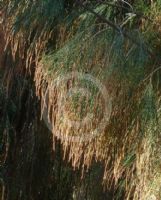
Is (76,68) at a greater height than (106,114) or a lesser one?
greater

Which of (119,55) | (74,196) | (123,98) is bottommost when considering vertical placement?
(74,196)

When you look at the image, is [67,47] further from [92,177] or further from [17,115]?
[17,115]

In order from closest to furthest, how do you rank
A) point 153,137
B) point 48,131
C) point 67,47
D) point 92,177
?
point 153,137, point 67,47, point 92,177, point 48,131

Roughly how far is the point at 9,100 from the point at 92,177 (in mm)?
432

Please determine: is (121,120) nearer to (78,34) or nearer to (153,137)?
(153,137)

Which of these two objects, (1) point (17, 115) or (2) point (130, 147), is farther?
(1) point (17, 115)

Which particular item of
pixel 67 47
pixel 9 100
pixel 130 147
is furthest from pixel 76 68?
pixel 9 100

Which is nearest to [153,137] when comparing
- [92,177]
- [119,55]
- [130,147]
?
[130,147]

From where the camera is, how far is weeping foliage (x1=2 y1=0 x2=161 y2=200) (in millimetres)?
1319

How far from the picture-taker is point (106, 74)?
1.34 metres

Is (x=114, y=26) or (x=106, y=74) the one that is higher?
(x=114, y=26)

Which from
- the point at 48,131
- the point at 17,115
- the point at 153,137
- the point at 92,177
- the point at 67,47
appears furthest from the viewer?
the point at 17,115

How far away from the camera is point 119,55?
1.36 m

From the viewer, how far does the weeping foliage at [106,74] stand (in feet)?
4.33
